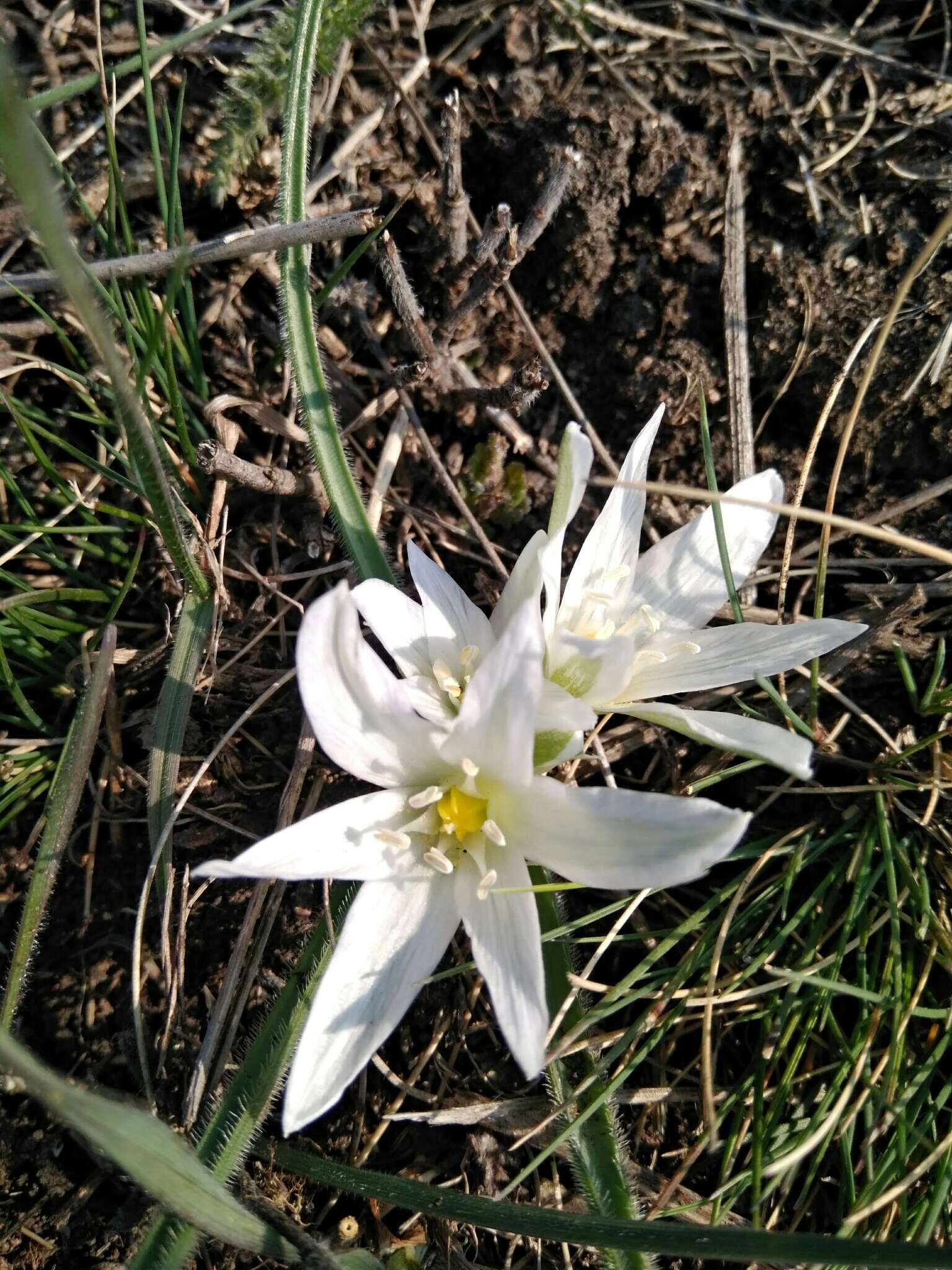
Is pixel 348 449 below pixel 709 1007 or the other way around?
the other way around

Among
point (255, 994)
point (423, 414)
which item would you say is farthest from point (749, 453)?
point (255, 994)

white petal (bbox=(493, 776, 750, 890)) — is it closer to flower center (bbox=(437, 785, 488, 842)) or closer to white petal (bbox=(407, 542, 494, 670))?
flower center (bbox=(437, 785, 488, 842))

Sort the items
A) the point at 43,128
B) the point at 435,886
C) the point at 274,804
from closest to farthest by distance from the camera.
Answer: the point at 435,886 < the point at 274,804 < the point at 43,128

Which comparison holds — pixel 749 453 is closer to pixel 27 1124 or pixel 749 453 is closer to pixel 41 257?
pixel 41 257

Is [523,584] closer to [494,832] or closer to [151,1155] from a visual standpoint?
[494,832]

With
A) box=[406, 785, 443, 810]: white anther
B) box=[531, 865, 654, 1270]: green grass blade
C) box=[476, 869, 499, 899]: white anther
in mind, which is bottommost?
box=[531, 865, 654, 1270]: green grass blade

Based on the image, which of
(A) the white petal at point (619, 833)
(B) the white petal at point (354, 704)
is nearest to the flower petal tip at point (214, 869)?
(B) the white petal at point (354, 704)

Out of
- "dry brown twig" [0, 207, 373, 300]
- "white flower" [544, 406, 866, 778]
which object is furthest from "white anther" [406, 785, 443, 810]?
"dry brown twig" [0, 207, 373, 300]

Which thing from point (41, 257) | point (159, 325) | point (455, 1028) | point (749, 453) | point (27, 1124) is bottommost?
point (455, 1028)
